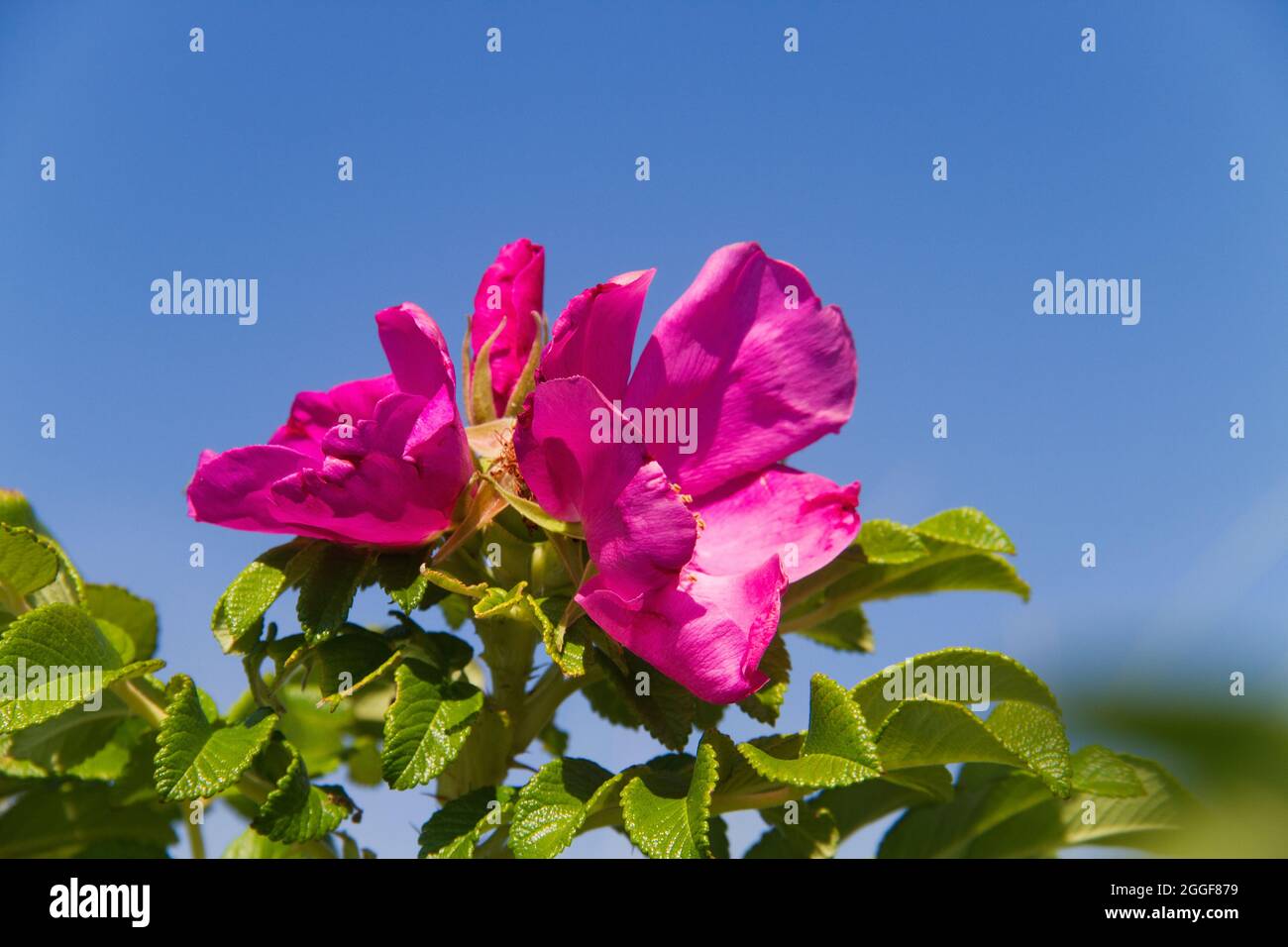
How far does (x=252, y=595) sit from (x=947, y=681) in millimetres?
832

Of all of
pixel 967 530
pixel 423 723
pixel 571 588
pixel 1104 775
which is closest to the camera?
pixel 423 723

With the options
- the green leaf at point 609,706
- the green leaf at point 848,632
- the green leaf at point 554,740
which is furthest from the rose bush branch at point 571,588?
the green leaf at point 554,740

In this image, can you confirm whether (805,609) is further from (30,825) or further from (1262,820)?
(30,825)

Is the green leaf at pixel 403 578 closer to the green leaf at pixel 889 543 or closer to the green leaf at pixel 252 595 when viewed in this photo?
the green leaf at pixel 252 595

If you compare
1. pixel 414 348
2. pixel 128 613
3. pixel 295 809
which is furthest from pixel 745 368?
pixel 128 613

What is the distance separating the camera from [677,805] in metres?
1.25

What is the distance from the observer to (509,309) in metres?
1.49

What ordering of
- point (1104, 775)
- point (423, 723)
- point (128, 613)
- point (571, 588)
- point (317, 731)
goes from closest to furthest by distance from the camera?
point (423, 723), point (571, 588), point (1104, 775), point (128, 613), point (317, 731)

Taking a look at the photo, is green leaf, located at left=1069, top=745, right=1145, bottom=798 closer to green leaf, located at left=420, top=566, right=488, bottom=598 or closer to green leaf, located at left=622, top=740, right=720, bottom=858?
green leaf, located at left=622, top=740, right=720, bottom=858

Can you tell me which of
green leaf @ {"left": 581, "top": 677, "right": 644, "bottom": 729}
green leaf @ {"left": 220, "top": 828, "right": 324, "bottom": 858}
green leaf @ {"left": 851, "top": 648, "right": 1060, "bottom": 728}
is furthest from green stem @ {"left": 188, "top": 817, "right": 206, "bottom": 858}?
green leaf @ {"left": 851, "top": 648, "right": 1060, "bottom": 728}

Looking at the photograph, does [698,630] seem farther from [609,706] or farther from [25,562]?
[25,562]
